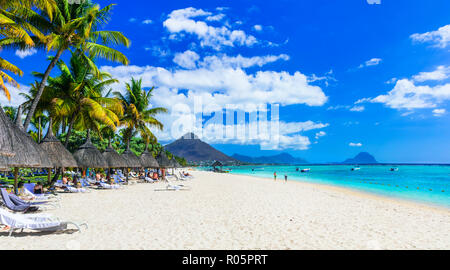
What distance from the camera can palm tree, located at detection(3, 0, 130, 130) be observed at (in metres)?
10.4

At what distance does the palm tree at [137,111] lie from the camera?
21906 mm

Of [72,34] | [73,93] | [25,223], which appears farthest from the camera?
[73,93]

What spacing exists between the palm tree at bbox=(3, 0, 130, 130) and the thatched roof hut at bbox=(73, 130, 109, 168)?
431 cm

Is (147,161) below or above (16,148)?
below

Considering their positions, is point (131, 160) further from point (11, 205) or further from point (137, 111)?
point (11, 205)

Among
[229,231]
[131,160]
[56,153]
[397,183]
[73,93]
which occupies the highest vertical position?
[73,93]

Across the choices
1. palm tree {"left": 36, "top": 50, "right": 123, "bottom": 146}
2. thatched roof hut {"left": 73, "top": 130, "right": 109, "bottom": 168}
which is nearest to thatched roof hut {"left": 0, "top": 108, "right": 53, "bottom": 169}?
palm tree {"left": 36, "top": 50, "right": 123, "bottom": 146}

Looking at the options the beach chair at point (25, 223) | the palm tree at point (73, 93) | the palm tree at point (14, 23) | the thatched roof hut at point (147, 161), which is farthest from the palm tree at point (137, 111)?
the beach chair at point (25, 223)

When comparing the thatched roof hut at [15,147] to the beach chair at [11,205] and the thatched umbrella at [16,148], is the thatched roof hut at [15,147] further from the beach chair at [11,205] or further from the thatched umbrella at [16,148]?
the beach chair at [11,205]

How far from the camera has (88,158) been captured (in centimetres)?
1508

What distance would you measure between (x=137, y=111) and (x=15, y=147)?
52.1 ft

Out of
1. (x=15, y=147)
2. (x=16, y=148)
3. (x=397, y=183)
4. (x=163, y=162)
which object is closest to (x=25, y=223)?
(x=15, y=147)
